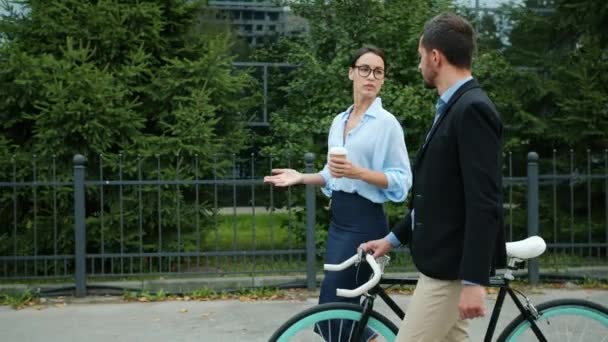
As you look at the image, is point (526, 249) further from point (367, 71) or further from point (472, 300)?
point (367, 71)

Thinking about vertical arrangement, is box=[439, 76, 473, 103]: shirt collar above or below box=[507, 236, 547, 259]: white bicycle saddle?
above

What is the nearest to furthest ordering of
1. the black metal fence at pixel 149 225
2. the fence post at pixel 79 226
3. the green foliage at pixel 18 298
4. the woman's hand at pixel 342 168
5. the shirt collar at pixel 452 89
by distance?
the shirt collar at pixel 452 89
the woman's hand at pixel 342 168
the green foliage at pixel 18 298
the fence post at pixel 79 226
the black metal fence at pixel 149 225

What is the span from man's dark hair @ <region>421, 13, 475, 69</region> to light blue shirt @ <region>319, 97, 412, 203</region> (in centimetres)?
99

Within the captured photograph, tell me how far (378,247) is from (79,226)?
4.77 metres

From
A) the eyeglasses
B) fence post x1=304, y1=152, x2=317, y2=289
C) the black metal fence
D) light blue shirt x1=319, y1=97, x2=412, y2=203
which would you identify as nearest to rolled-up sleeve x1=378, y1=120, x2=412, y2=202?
light blue shirt x1=319, y1=97, x2=412, y2=203

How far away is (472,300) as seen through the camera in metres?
2.48

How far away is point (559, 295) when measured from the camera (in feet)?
24.2

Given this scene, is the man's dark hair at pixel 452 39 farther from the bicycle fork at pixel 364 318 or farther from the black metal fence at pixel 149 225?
the black metal fence at pixel 149 225

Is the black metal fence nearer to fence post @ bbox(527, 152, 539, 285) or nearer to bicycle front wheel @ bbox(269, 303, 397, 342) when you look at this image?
fence post @ bbox(527, 152, 539, 285)

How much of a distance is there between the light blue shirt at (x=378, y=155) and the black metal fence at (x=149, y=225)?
12.0 feet

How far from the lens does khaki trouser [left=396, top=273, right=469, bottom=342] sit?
266cm

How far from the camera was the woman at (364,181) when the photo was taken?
350 cm

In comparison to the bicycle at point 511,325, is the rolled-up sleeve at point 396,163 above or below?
above

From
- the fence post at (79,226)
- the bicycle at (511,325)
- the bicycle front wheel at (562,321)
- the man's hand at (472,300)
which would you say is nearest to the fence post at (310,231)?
the fence post at (79,226)
